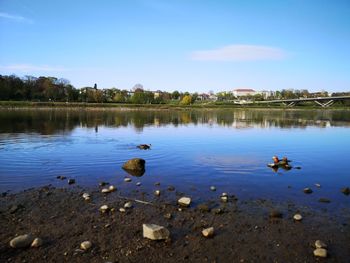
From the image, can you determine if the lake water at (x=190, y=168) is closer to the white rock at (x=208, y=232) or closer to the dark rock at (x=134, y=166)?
the dark rock at (x=134, y=166)

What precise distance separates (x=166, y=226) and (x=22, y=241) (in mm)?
3889

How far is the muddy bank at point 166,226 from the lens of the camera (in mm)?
7527

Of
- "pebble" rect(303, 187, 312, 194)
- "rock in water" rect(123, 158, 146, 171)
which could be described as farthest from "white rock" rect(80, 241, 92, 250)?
"pebble" rect(303, 187, 312, 194)

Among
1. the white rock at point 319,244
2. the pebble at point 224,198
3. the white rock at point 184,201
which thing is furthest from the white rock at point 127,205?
the white rock at point 319,244

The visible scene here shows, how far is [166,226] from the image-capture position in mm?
9195

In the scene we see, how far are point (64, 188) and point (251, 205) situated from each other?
771 centimetres

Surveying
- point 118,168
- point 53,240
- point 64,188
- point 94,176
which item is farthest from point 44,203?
point 118,168

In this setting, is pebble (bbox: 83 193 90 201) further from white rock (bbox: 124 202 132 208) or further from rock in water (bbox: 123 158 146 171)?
rock in water (bbox: 123 158 146 171)

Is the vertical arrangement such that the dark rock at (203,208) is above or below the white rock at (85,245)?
below

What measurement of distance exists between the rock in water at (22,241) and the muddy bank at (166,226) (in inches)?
5.7

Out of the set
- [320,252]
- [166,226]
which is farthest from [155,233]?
[320,252]

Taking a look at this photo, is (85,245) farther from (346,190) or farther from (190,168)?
(346,190)

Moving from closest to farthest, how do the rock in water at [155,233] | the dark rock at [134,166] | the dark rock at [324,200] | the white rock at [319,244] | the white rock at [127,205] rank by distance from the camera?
the white rock at [319,244] → the rock in water at [155,233] → the white rock at [127,205] → the dark rock at [324,200] → the dark rock at [134,166]

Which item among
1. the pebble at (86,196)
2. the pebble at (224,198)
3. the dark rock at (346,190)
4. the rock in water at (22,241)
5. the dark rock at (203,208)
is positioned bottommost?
the dark rock at (346,190)
